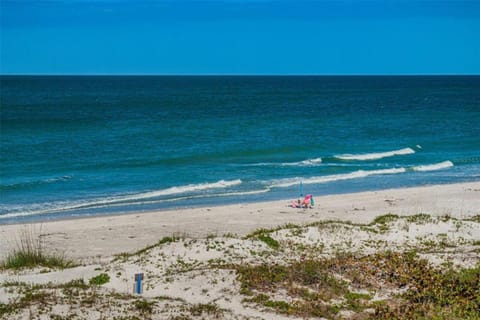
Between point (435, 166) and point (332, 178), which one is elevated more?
point (435, 166)

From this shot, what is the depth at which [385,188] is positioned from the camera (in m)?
35.0

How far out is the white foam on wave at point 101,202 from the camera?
95.3ft

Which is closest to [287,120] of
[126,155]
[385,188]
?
[126,155]

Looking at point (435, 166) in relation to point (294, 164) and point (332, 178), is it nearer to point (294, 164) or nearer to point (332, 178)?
point (332, 178)

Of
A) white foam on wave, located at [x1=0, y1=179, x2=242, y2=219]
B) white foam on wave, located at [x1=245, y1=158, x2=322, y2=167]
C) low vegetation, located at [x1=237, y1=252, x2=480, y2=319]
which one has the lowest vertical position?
low vegetation, located at [x1=237, y1=252, x2=480, y2=319]

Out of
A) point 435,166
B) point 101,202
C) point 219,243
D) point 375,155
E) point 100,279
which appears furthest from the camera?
point 375,155

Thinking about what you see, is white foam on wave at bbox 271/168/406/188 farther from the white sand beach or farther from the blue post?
the blue post

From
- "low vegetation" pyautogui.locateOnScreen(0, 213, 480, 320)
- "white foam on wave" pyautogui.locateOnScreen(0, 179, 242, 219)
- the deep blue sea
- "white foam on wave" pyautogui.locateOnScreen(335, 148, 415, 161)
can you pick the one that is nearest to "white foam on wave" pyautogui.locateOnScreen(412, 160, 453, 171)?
the deep blue sea

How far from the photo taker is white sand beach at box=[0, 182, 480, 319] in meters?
14.6

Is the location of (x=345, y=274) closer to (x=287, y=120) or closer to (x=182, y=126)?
(x=182, y=126)

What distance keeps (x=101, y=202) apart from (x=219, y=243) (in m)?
12.9

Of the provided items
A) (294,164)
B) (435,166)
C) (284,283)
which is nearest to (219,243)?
(284,283)

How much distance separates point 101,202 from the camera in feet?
101

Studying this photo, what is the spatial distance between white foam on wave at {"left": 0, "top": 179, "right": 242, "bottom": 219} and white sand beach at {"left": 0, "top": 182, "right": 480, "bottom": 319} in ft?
8.12
